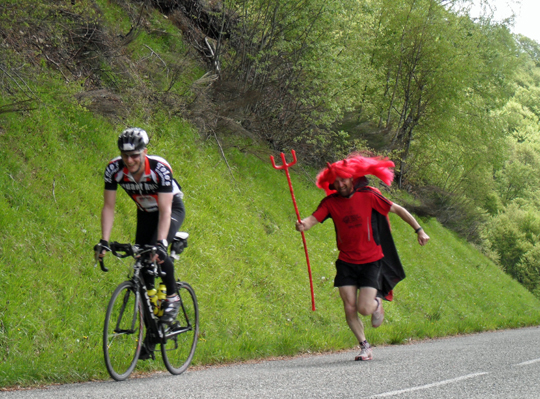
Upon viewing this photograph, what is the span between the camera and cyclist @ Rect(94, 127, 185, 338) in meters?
5.41

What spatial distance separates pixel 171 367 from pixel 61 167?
15.5 ft

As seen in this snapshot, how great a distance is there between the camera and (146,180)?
5.64 m

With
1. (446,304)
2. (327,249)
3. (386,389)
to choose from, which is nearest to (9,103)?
(386,389)

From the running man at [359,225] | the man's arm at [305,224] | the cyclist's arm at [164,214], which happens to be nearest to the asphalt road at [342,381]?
the running man at [359,225]

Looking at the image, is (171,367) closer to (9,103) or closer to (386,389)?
(386,389)

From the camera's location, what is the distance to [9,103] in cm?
931

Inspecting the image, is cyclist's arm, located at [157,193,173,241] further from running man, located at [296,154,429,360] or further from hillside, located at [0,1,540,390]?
running man, located at [296,154,429,360]

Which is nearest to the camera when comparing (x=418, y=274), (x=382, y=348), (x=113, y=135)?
(x=382, y=348)

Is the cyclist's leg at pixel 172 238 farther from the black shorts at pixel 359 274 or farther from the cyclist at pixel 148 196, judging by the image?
the black shorts at pixel 359 274

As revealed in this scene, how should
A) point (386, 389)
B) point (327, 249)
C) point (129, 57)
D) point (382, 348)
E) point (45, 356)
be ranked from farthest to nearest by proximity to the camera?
point (327, 249)
point (129, 57)
point (382, 348)
point (45, 356)
point (386, 389)

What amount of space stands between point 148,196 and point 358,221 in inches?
116

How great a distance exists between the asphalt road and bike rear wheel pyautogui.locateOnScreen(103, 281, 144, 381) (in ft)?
0.49

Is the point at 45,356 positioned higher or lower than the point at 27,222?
lower

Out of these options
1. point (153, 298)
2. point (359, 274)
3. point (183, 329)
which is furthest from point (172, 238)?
point (359, 274)
